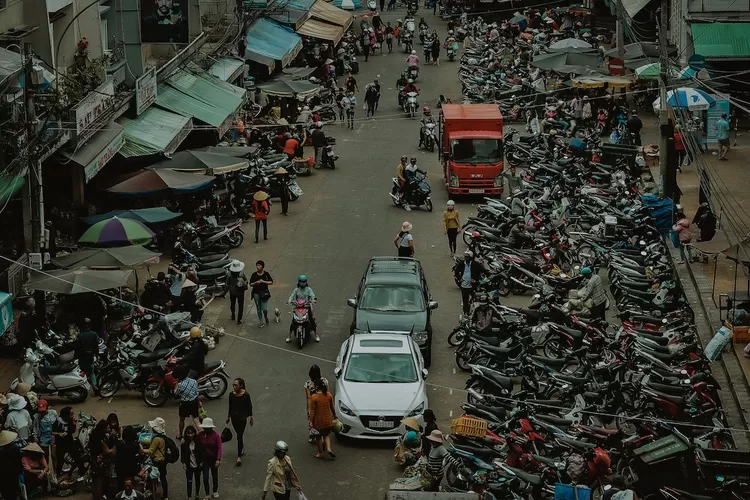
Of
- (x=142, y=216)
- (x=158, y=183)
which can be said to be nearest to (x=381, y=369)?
(x=142, y=216)

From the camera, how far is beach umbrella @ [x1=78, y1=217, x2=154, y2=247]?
90.6 feet

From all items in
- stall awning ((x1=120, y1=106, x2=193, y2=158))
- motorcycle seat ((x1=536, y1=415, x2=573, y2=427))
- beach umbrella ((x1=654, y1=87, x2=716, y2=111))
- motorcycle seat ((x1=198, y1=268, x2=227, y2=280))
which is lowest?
motorcycle seat ((x1=198, y1=268, x2=227, y2=280))

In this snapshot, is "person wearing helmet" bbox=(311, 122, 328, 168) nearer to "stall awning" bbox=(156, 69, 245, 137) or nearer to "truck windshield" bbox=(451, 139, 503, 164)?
"stall awning" bbox=(156, 69, 245, 137)

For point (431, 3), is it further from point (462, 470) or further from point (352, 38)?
point (462, 470)

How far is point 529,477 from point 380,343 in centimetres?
508

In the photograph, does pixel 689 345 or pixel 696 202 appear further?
pixel 696 202

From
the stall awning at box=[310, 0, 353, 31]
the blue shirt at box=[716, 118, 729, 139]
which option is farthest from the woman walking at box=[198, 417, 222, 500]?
the stall awning at box=[310, 0, 353, 31]

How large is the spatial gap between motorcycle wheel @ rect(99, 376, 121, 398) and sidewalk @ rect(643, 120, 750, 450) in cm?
1031

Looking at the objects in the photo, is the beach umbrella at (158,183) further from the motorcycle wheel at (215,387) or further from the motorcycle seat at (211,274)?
the motorcycle wheel at (215,387)

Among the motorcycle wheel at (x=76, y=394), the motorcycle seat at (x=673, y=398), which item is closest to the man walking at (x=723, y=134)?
the motorcycle seat at (x=673, y=398)

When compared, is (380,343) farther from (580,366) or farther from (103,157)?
(103,157)

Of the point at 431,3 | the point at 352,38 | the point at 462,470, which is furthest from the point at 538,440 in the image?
the point at 431,3

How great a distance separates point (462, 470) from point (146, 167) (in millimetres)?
17747

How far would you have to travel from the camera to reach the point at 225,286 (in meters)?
29.3
